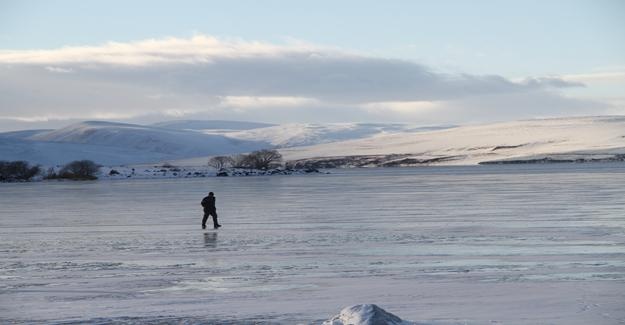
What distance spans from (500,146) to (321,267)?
158734 millimetres

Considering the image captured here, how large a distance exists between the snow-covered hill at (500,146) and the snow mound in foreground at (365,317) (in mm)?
135218

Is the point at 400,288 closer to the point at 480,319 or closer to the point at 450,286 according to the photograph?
the point at 450,286

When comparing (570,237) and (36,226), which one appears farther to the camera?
(36,226)

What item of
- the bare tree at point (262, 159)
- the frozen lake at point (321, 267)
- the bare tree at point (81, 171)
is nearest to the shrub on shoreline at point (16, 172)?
the bare tree at point (81, 171)

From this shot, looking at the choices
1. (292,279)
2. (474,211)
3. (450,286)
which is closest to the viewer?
(450,286)

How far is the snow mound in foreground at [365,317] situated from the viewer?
8883 millimetres

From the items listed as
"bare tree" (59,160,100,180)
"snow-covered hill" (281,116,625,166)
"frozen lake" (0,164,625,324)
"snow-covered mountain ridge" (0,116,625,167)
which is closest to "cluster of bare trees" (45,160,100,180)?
"bare tree" (59,160,100,180)

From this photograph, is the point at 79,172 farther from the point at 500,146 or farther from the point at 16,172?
the point at 500,146

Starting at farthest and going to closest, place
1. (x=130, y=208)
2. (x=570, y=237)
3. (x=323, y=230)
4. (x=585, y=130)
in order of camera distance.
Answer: (x=585, y=130)
(x=130, y=208)
(x=323, y=230)
(x=570, y=237)

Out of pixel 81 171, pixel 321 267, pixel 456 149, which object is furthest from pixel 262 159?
pixel 321 267

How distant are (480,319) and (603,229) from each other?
9528mm

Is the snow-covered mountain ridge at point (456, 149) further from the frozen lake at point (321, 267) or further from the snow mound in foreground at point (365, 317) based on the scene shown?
→ the snow mound in foreground at point (365, 317)

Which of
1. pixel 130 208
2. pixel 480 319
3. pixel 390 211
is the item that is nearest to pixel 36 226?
pixel 130 208

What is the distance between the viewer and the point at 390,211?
25500 mm
